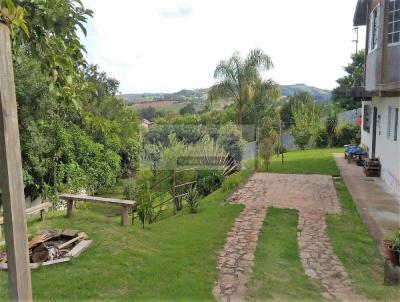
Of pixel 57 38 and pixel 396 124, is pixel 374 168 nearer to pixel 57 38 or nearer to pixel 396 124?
pixel 396 124

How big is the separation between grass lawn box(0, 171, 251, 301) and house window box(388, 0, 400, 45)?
6409 mm

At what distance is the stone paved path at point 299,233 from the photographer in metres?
4.68

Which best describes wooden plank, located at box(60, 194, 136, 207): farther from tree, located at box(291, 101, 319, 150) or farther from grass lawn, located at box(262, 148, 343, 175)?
tree, located at box(291, 101, 319, 150)

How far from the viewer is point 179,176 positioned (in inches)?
454

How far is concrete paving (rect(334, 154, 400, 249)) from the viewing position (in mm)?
7121

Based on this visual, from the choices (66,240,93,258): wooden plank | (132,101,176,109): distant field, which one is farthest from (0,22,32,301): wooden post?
(132,101,176,109): distant field

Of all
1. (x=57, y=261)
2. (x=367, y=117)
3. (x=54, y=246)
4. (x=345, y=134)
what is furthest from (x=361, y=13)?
(x=57, y=261)

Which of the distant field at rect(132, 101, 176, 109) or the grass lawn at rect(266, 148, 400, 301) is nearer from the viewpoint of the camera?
the grass lawn at rect(266, 148, 400, 301)

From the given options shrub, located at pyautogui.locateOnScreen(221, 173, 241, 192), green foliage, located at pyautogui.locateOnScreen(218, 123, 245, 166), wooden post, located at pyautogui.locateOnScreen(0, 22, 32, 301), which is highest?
wooden post, located at pyautogui.locateOnScreen(0, 22, 32, 301)

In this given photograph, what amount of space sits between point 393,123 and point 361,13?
23.0ft

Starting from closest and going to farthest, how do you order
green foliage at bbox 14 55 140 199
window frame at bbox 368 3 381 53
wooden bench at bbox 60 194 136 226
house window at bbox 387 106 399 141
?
wooden bench at bbox 60 194 136 226, green foliage at bbox 14 55 140 199, house window at bbox 387 106 399 141, window frame at bbox 368 3 381 53

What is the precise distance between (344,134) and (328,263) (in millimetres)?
18263

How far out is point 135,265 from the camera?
16.4 ft

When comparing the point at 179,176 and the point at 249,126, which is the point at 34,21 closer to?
the point at 179,176
